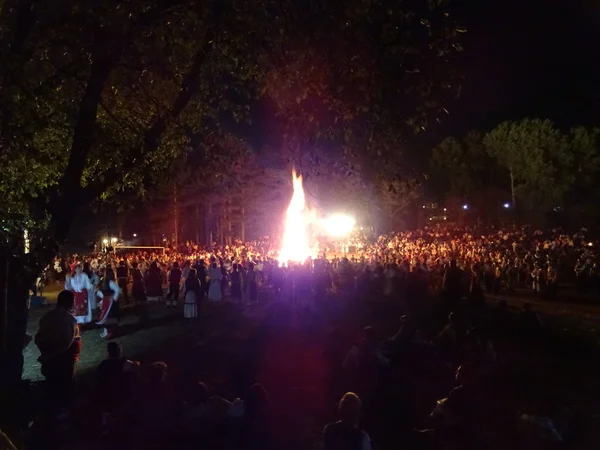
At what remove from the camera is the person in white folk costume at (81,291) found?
1677cm

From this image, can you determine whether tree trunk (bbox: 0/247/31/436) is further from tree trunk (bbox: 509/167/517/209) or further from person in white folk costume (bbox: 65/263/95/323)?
tree trunk (bbox: 509/167/517/209)

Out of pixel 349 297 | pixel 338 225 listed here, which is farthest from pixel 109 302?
pixel 338 225

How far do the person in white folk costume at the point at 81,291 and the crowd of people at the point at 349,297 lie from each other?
0.04 m

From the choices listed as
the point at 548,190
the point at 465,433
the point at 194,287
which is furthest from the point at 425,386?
the point at 548,190

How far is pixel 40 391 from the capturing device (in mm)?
7824

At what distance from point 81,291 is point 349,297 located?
8918 millimetres

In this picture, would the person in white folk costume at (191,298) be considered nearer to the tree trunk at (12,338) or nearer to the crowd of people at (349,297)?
the crowd of people at (349,297)

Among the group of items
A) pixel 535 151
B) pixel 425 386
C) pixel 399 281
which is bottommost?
pixel 425 386

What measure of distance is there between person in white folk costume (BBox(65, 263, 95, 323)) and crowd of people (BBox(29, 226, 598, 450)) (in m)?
0.04

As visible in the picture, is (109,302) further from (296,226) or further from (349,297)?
(296,226)

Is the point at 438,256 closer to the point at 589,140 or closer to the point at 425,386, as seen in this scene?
the point at 425,386

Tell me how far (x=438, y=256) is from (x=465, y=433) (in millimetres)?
20998

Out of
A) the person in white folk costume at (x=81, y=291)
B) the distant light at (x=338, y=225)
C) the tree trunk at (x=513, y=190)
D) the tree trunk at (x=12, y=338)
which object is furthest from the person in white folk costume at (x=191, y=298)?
the distant light at (x=338, y=225)

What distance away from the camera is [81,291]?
55.2 feet
